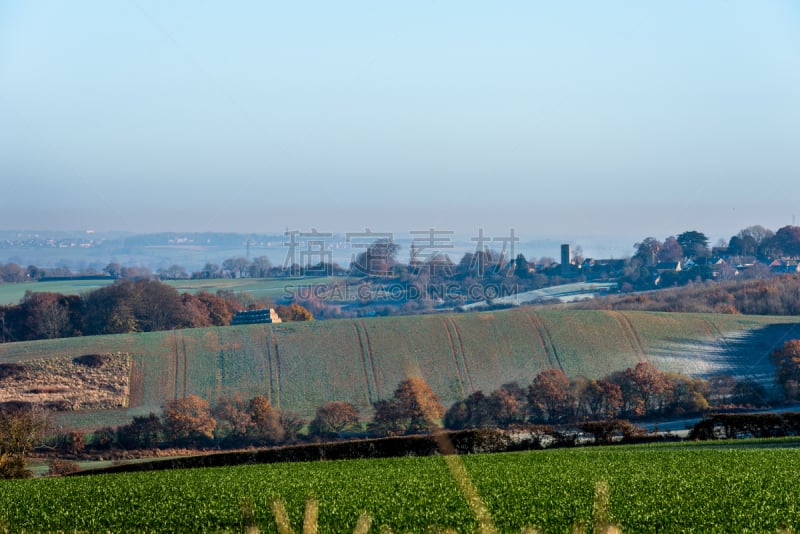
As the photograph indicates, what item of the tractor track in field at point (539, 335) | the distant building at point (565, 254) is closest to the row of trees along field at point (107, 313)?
the tractor track in field at point (539, 335)

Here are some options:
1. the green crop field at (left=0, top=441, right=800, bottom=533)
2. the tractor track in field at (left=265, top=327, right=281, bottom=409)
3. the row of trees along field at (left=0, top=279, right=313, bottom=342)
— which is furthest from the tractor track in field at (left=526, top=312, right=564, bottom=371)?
the green crop field at (left=0, top=441, right=800, bottom=533)

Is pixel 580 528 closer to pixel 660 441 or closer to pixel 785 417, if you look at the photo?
pixel 660 441

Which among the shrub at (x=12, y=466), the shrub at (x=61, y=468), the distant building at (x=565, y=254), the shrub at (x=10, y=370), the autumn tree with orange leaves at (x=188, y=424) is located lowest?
the autumn tree with orange leaves at (x=188, y=424)

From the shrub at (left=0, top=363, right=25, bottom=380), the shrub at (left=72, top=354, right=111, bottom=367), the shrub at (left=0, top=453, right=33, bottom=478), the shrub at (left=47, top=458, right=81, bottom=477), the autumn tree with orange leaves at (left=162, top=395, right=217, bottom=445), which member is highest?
the shrub at (left=0, top=453, right=33, bottom=478)

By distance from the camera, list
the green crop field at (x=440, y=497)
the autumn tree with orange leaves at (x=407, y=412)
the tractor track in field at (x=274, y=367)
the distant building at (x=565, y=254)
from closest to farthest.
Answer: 1. the green crop field at (x=440, y=497)
2. the autumn tree with orange leaves at (x=407, y=412)
3. the tractor track in field at (x=274, y=367)
4. the distant building at (x=565, y=254)

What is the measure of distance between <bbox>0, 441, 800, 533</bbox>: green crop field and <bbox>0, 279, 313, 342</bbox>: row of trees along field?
180ft

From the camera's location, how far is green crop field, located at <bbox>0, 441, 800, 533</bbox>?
15.1m

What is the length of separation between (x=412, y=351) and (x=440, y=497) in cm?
4369

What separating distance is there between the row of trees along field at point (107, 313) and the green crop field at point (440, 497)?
54.8 metres

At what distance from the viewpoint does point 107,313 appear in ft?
251

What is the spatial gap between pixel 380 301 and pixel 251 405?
173ft

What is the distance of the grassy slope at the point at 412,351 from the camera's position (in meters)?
55.7

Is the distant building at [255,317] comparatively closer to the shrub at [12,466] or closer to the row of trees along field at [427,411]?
the row of trees along field at [427,411]

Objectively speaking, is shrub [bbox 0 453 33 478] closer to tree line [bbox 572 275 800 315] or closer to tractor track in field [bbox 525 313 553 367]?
tractor track in field [bbox 525 313 553 367]
